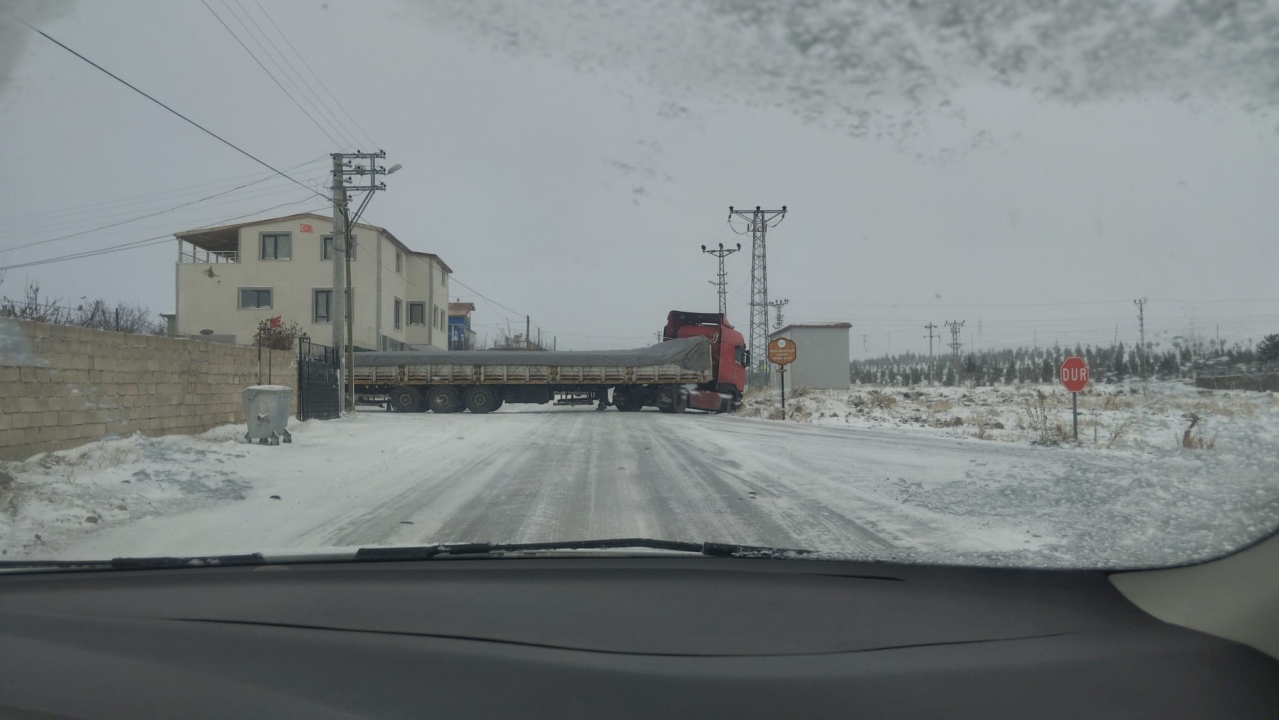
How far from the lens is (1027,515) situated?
5.93 metres

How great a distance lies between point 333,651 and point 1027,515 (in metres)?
5.05

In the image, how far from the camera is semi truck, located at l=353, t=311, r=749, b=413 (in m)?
29.5

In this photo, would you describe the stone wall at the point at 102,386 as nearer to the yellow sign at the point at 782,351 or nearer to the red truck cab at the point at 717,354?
the yellow sign at the point at 782,351

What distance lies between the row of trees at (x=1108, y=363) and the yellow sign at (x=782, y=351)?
14.2 metres

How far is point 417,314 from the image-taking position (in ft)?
160

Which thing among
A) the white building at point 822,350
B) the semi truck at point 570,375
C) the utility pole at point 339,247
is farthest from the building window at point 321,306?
the white building at point 822,350

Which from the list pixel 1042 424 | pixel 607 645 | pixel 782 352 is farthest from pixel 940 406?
pixel 607 645

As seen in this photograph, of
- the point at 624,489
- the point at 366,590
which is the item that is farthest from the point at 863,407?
the point at 366,590

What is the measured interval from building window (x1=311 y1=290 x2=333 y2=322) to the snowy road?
89.5 feet

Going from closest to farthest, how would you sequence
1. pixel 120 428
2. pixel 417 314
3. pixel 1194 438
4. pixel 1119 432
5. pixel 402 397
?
pixel 1194 438
pixel 1119 432
pixel 120 428
pixel 402 397
pixel 417 314

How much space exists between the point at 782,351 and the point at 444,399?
12.6 m

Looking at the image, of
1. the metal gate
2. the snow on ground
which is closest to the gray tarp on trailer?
the snow on ground

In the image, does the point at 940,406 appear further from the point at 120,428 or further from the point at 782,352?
the point at 120,428

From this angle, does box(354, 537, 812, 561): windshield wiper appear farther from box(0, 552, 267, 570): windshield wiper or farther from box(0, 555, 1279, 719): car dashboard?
box(0, 552, 267, 570): windshield wiper
